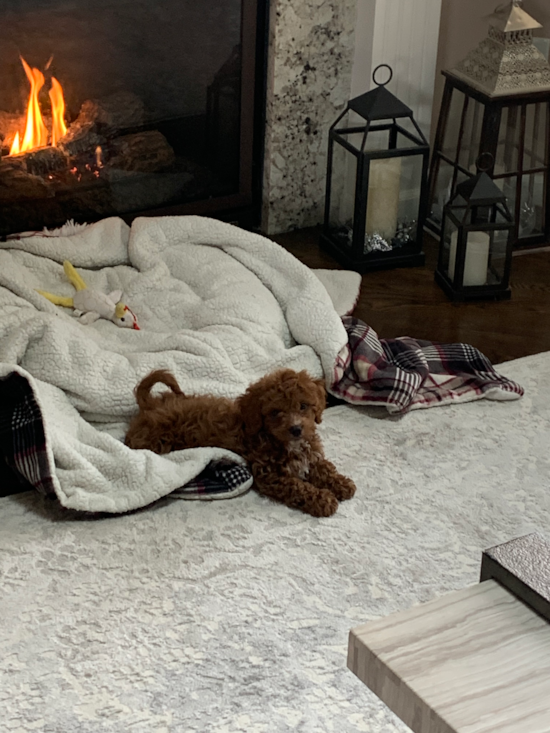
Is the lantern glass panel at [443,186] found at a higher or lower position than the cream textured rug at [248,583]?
higher

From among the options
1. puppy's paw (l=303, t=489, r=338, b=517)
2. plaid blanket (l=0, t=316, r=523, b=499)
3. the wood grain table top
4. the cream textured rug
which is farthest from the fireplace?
the wood grain table top

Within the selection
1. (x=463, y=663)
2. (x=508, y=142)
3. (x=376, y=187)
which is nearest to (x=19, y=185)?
(x=376, y=187)

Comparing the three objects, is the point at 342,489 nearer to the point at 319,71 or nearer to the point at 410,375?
the point at 410,375

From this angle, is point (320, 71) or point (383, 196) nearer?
point (383, 196)

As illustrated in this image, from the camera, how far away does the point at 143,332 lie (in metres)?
2.28

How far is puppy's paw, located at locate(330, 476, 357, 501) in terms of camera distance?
188 cm

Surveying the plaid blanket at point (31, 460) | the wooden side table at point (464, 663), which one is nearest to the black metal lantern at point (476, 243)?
the plaid blanket at point (31, 460)

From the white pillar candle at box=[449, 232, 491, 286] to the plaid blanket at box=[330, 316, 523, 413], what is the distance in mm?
419

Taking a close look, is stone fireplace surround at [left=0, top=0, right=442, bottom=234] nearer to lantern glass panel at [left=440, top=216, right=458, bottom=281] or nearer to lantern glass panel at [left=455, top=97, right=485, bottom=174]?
lantern glass panel at [left=455, top=97, right=485, bottom=174]

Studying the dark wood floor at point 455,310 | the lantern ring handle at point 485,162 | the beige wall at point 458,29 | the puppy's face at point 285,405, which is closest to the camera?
the puppy's face at point 285,405

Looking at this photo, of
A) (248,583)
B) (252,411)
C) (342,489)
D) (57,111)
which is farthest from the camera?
(57,111)

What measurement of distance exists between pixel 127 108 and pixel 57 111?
8.2 inches

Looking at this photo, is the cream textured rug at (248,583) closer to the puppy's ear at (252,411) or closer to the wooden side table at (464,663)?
the puppy's ear at (252,411)

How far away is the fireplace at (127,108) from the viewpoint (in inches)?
104
